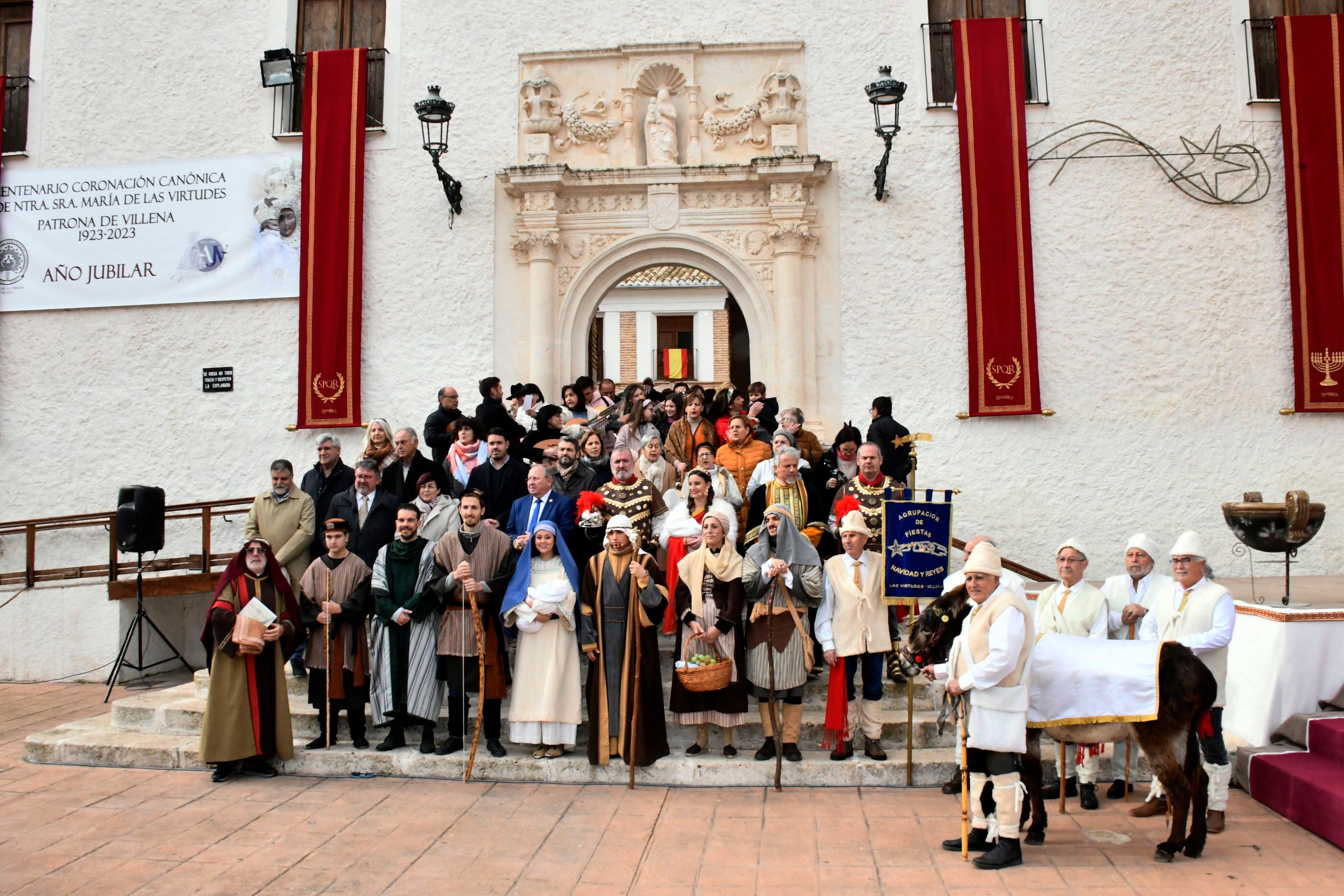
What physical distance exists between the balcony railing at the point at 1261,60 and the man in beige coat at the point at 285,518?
9891 mm

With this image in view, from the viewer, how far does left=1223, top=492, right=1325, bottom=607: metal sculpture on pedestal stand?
6.14m

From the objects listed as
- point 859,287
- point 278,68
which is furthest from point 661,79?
point 278,68

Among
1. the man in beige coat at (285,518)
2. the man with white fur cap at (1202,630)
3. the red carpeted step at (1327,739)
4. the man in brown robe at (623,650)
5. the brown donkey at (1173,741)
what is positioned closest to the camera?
the brown donkey at (1173,741)

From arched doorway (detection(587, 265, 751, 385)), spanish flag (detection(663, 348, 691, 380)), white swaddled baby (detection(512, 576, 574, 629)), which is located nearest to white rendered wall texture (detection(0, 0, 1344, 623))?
white swaddled baby (detection(512, 576, 574, 629))

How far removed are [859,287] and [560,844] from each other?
700 centimetres

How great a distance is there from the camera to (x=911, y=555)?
597cm

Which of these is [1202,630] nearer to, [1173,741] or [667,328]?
[1173,741]

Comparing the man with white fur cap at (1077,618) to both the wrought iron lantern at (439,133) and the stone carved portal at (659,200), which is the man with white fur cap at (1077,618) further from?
the wrought iron lantern at (439,133)

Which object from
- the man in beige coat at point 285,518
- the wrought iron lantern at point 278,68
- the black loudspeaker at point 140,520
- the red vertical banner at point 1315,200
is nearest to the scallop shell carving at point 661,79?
the wrought iron lantern at point 278,68

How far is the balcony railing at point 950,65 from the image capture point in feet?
34.2

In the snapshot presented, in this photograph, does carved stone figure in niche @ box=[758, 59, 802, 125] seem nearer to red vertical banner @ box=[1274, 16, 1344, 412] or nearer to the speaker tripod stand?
red vertical banner @ box=[1274, 16, 1344, 412]

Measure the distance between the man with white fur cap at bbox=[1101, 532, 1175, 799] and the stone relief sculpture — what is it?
23.4ft

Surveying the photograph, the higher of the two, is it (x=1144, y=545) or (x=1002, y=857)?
(x=1144, y=545)

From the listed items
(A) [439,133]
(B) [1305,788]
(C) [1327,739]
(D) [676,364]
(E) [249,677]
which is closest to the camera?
(B) [1305,788]
